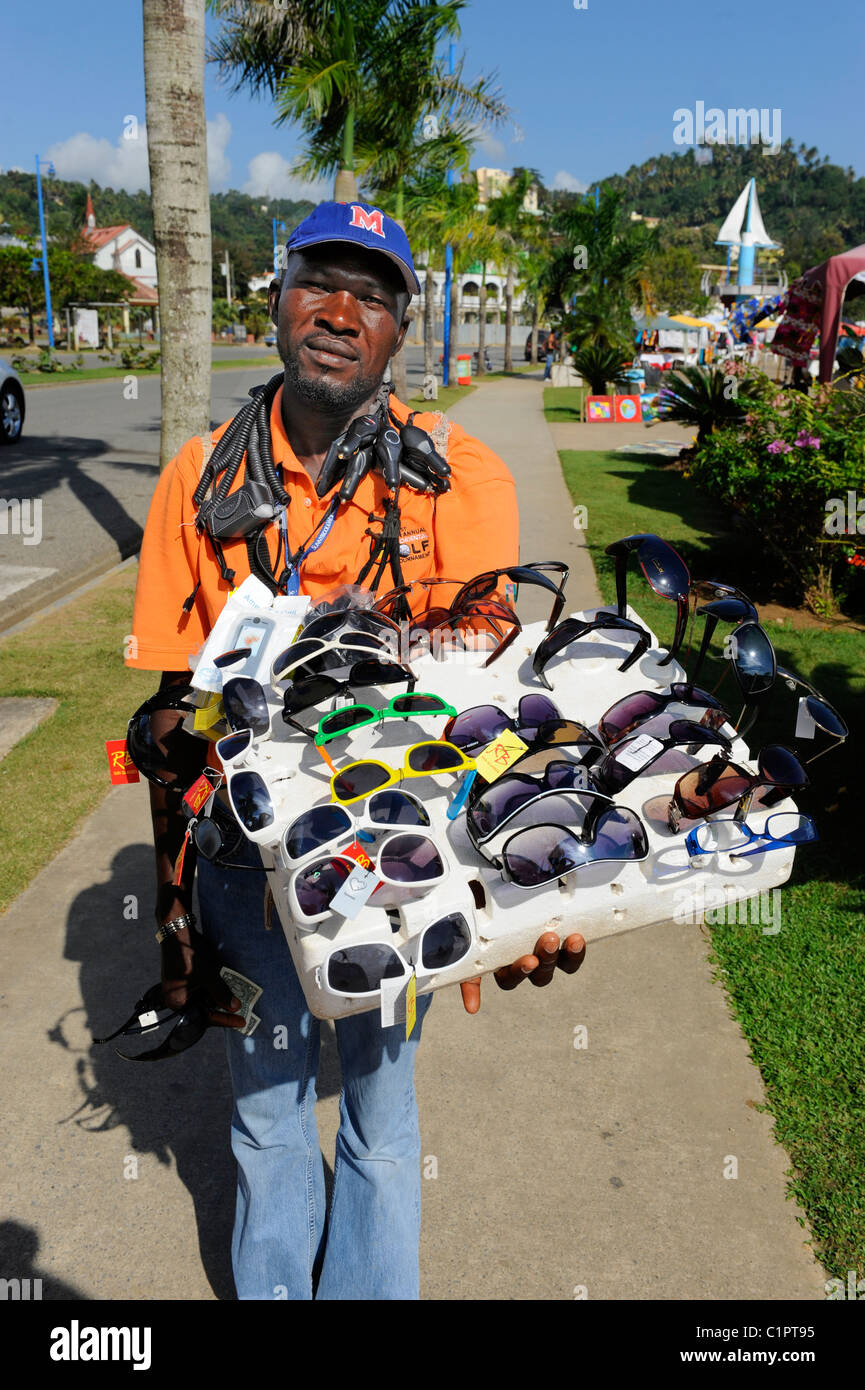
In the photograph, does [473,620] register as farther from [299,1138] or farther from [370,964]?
[299,1138]

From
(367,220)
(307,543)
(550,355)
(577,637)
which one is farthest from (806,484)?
(550,355)

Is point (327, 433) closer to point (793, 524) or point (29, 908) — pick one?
point (29, 908)

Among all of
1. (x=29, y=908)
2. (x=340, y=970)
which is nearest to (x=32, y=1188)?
(x=29, y=908)

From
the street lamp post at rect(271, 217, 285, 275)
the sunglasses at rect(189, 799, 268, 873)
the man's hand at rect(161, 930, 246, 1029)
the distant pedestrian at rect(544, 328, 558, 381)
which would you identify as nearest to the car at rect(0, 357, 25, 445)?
the street lamp post at rect(271, 217, 285, 275)

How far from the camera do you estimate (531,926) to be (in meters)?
1.35

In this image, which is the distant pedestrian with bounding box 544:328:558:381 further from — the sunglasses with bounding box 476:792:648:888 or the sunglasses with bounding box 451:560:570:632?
the sunglasses with bounding box 476:792:648:888

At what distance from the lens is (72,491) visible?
38.7 feet

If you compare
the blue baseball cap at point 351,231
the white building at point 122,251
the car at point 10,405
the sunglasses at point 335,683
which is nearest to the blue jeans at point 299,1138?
the sunglasses at point 335,683

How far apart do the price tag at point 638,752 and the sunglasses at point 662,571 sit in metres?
0.27

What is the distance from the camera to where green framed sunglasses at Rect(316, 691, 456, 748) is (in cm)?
139

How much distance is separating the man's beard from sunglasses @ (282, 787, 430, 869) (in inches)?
33.8

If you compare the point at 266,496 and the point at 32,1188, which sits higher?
the point at 266,496
